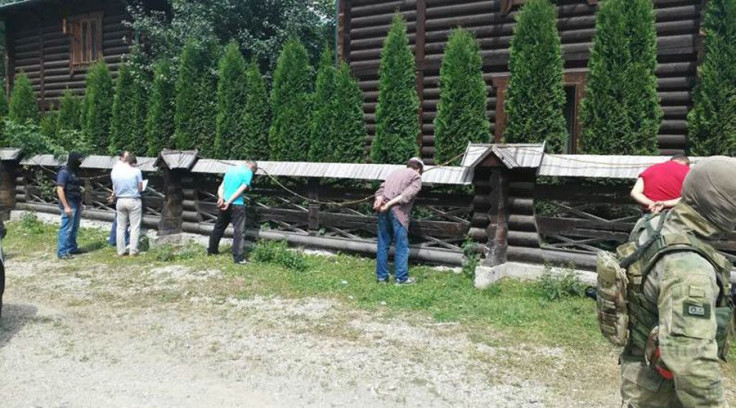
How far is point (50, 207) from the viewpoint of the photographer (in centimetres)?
1395

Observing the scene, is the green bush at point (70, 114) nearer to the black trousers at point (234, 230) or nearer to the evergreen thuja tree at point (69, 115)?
the evergreen thuja tree at point (69, 115)

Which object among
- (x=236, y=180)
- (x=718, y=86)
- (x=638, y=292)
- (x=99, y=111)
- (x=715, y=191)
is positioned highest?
(x=718, y=86)

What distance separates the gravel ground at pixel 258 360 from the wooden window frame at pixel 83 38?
14313 mm

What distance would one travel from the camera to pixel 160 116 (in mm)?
14656

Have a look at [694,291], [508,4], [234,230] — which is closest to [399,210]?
[234,230]

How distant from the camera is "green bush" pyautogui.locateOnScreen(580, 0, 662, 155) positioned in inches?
366

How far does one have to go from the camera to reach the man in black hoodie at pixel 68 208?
34.1 ft

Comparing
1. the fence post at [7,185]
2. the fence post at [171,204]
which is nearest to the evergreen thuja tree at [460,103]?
the fence post at [171,204]

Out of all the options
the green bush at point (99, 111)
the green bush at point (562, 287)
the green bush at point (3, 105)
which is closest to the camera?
the green bush at point (562, 287)

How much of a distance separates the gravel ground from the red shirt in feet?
6.19

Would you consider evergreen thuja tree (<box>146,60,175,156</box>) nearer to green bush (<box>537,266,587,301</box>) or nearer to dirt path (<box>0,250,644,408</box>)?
dirt path (<box>0,250,644,408</box>)

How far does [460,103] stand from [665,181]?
196 inches

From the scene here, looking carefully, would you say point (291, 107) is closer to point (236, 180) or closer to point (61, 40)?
point (236, 180)

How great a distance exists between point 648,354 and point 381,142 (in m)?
9.23
